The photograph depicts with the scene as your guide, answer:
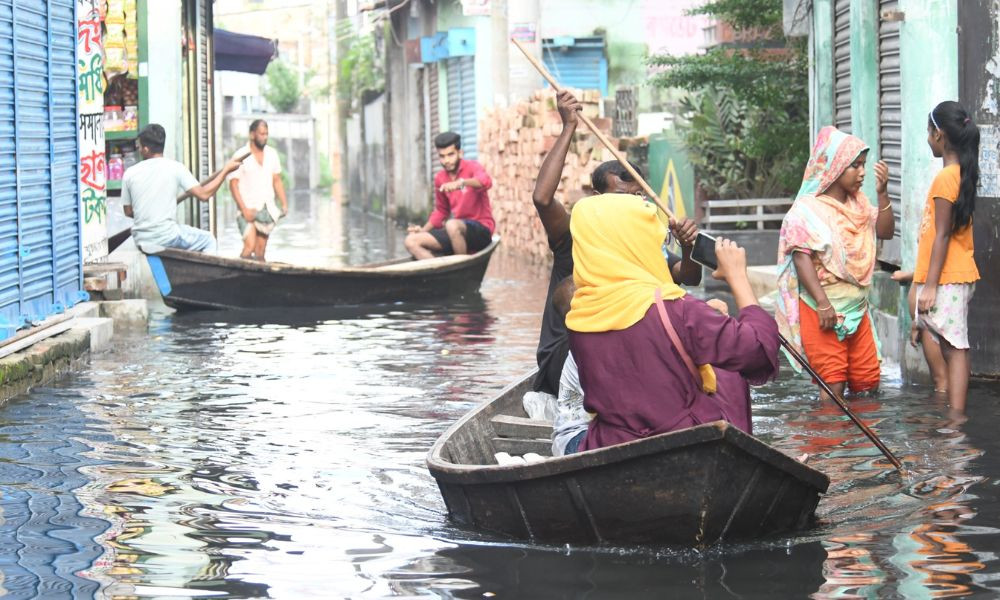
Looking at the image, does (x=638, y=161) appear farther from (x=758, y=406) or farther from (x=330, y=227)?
(x=330, y=227)

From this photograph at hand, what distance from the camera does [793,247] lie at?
8.95 m

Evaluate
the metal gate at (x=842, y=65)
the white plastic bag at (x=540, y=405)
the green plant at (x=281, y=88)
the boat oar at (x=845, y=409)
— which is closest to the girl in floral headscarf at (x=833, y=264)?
the boat oar at (x=845, y=409)

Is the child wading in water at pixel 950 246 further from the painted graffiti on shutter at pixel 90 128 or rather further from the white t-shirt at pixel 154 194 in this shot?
the white t-shirt at pixel 154 194

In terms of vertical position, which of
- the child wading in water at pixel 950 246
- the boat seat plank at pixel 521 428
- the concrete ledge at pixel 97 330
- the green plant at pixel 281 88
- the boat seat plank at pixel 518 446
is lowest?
the boat seat plank at pixel 518 446

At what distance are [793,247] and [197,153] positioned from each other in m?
12.6

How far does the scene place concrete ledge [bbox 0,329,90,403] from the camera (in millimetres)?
10031

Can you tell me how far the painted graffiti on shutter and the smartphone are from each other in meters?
7.36

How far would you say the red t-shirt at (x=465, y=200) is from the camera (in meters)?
16.4

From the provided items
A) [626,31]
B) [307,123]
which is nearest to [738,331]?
[626,31]

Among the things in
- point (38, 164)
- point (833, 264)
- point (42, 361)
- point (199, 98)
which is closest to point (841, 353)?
point (833, 264)

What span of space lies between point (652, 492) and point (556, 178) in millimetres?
1946

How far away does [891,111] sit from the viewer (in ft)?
37.5

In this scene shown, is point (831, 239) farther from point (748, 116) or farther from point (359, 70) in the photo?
point (359, 70)

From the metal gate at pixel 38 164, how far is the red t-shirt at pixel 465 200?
503 centimetres
